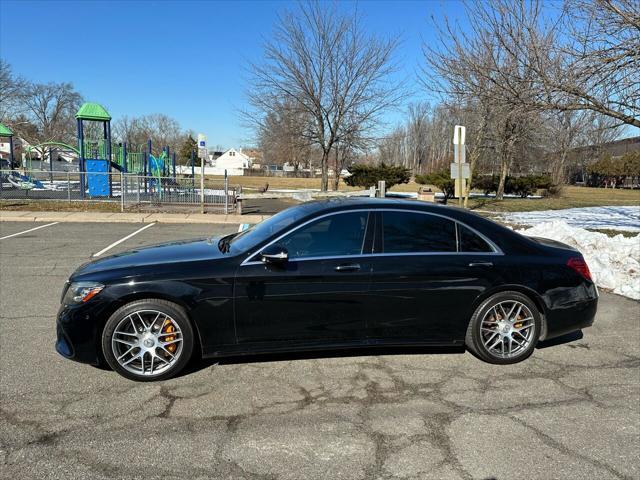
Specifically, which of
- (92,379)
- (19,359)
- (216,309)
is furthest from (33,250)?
(216,309)

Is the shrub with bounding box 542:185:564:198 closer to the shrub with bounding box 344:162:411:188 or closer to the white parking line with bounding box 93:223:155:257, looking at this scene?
the shrub with bounding box 344:162:411:188

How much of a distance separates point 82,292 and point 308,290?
1834mm

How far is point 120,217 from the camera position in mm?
15414

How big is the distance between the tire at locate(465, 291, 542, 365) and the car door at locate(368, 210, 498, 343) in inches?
5.4

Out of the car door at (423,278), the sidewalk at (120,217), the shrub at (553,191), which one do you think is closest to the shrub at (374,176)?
the shrub at (553,191)

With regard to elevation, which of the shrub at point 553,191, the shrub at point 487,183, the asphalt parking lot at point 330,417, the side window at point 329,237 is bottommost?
the asphalt parking lot at point 330,417

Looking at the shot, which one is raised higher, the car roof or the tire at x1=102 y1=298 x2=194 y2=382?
the car roof

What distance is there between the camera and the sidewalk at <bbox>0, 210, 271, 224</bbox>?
14555 millimetres

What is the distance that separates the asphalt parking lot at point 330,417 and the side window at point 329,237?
1030mm

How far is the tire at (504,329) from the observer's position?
13.4 ft

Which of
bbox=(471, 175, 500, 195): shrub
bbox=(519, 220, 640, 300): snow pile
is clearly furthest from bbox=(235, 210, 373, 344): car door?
bbox=(471, 175, 500, 195): shrub

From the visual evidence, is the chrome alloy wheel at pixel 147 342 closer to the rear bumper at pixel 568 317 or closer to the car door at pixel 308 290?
the car door at pixel 308 290

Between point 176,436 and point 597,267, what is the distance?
23.5ft

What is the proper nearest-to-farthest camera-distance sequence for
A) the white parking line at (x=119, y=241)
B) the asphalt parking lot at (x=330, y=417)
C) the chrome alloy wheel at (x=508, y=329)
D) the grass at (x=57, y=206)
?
1. the asphalt parking lot at (x=330, y=417)
2. the chrome alloy wheel at (x=508, y=329)
3. the white parking line at (x=119, y=241)
4. the grass at (x=57, y=206)
